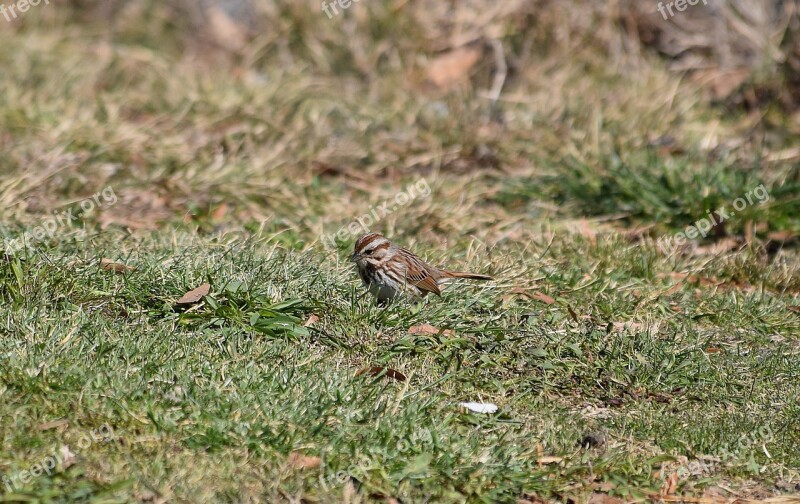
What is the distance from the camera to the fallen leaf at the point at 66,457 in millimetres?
4156

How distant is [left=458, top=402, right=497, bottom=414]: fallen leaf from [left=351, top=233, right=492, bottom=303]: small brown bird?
1035mm

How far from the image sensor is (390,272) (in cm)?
596

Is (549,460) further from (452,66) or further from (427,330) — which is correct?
(452,66)

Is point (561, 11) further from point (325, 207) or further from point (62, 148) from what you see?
point (62, 148)

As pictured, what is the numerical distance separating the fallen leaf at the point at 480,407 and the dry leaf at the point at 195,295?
1491 mm

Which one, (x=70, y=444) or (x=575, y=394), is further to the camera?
(x=575, y=394)

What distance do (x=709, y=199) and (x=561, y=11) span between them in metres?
3.95

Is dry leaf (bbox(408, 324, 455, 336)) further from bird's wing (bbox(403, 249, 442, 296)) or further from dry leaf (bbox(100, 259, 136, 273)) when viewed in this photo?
dry leaf (bbox(100, 259, 136, 273))

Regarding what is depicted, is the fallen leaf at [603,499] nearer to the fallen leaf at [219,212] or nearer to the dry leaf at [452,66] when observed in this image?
the fallen leaf at [219,212]

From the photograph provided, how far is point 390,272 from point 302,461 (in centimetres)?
177

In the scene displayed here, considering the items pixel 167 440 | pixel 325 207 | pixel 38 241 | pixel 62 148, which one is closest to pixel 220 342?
pixel 167 440

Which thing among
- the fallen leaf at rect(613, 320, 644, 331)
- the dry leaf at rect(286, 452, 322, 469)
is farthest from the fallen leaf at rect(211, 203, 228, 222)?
the dry leaf at rect(286, 452, 322, 469)

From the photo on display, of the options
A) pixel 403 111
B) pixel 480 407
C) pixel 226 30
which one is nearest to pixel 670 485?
pixel 480 407

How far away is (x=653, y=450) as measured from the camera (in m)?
4.89
